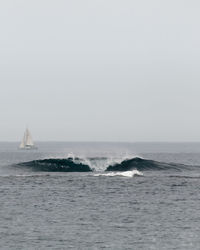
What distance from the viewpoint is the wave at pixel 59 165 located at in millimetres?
96188

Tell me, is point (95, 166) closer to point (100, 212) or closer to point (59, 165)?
point (59, 165)

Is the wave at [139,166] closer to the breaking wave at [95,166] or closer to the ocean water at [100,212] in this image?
the breaking wave at [95,166]

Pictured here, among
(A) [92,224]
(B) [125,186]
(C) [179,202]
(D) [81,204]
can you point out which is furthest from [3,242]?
(B) [125,186]

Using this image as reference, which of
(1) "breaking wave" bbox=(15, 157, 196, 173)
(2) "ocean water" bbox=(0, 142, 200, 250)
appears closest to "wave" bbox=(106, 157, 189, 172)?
(1) "breaking wave" bbox=(15, 157, 196, 173)

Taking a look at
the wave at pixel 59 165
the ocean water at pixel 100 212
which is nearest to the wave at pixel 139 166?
the wave at pixel 59 165

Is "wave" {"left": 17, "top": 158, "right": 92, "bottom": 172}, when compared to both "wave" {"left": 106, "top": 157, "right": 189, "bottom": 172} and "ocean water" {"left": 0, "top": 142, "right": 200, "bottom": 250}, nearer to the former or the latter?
"wave" {"left": 106, "top": 157, "right": 189, "bottom": 172}

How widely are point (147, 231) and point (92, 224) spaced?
3972mm

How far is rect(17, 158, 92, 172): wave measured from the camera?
96188mm

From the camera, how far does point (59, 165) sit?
99.1 meters

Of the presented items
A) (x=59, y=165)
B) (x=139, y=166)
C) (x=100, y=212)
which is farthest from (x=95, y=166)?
(x=100, y=212)

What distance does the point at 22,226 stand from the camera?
40.8 meters

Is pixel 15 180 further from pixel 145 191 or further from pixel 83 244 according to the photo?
pixel 83 244

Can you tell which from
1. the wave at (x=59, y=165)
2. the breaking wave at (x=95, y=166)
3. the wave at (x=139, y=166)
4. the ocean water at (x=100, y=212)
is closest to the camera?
the ocean water at (x=100, y=212)

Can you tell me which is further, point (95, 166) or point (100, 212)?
point (95, 166)
